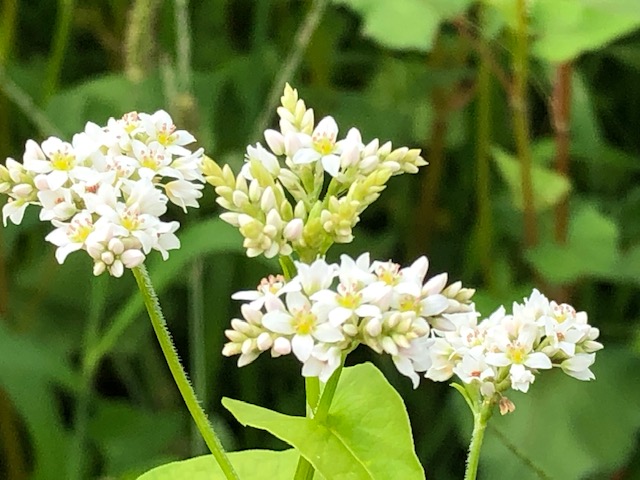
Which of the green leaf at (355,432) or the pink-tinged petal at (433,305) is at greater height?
the pink-tinged petal at (433,305)

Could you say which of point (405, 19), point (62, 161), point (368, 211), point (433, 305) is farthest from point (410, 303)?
point (368, 211)

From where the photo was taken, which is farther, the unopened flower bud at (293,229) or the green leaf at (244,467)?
the green leaf at (244,467)

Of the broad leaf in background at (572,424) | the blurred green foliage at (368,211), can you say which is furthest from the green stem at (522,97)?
the broad leaf in background at (572,424)

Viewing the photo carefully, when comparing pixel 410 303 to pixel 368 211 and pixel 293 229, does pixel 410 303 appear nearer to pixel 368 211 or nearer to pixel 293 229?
pixel 293 229

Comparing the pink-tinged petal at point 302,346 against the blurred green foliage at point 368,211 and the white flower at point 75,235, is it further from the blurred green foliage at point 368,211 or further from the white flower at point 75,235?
the blurred green foliage at point 368,211

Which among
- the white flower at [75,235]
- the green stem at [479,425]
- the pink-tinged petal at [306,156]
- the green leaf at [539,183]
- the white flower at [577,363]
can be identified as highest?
the pink-tinged petal at [306,156]

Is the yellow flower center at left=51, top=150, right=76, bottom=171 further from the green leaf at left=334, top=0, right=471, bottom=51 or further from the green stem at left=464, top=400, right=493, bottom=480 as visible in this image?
the green leaf at left=334, top=0, right=471, bottom=51

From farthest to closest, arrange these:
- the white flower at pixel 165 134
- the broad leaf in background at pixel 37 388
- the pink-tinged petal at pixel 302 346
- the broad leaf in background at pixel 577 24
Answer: the broad leaf in background at pixel 37 388, the broad leaf in background at pixel 577 24, the white flower at pixel 165 134, the pink-tinged petal at pixel 302 346
